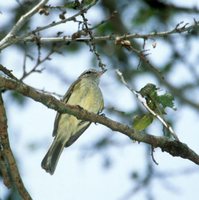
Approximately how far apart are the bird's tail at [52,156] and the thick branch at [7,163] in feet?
5.46

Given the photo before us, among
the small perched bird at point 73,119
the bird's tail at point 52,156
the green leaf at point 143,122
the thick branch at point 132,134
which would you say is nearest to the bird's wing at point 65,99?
the small perched bird at point 73,119

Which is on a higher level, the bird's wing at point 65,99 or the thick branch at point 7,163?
the thick branch at point 7,163

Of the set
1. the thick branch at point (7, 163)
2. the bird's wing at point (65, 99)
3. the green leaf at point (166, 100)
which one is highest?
the thick branch at point (7, 163)

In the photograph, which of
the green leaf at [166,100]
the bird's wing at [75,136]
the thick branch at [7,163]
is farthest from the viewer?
the bird's wing at [75,136]

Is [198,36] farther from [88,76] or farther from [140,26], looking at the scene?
[88,76]

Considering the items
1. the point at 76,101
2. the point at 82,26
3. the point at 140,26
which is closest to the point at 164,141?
the point at 82,26

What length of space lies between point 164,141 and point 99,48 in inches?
163

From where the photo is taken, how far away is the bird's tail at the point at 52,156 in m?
6.54

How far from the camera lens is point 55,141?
7105 mm

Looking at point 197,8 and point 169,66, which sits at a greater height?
point 197,8

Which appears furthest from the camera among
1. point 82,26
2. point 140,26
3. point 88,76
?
point 140,26

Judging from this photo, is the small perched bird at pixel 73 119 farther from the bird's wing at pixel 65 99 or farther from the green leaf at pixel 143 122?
the green leaf at pixel 143 122

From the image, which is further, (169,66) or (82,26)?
(169,66)

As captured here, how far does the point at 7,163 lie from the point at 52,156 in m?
2.07
